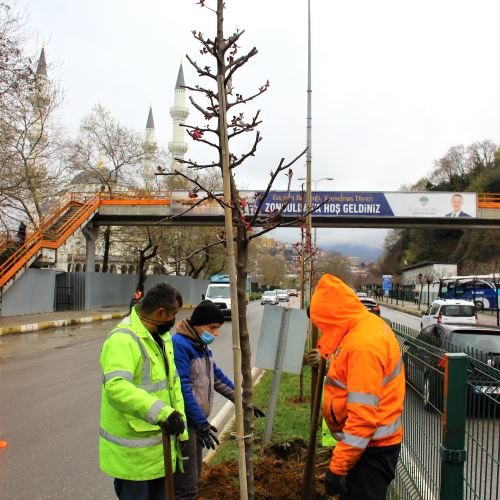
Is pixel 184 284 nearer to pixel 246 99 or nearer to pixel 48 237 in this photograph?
pixel 48 237

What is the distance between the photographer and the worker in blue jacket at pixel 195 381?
334 centimetres

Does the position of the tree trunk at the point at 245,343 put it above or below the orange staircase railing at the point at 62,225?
below

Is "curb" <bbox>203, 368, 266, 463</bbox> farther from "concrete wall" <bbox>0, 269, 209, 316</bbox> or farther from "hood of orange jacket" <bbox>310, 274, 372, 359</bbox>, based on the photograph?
"concrete wall" <bbox>0, 269, 209, 316</bbox>

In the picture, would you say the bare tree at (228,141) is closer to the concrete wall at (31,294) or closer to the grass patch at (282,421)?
the grass patch at (282,421)

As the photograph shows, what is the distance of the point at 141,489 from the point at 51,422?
483 cm

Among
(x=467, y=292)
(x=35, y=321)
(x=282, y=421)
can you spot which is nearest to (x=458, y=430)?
(x=282, y=421)

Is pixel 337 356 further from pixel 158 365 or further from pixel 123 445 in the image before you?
pixel 123 445

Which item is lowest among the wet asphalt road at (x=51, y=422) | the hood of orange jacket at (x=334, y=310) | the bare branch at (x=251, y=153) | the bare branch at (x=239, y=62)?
the wet asphalt road at (x=51, y=422)

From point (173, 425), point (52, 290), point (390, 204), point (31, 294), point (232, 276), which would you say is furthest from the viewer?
point (390, 204)

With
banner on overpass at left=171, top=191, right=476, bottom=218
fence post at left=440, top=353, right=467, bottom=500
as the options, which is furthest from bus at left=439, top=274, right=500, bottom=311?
fence post at left=440, top=353, right=467, bottom=500

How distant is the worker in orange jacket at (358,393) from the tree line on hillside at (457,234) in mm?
57141

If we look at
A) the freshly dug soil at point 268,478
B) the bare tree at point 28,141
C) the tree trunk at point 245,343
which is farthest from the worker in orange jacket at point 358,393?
the bare tree at point 28,141

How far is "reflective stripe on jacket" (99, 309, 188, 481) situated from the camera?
264cm

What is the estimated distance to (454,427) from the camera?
9.37ft
